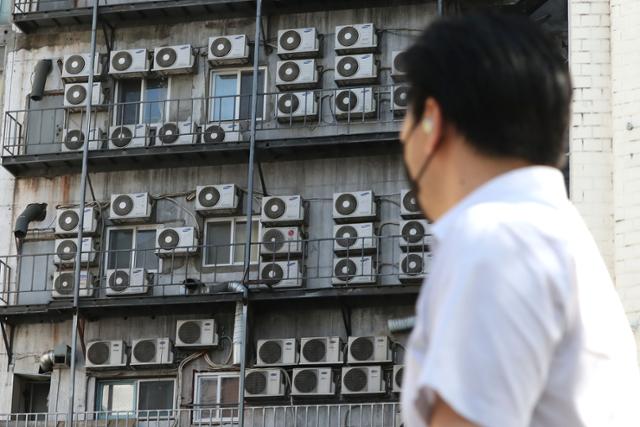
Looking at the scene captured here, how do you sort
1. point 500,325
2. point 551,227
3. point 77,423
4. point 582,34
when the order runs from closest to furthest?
point 500,325 < point 551,227 < point 582,34 < point 77,423

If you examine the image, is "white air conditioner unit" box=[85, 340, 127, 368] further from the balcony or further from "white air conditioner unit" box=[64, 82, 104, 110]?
"white air conditioner unit" box=[64, 82, 104, 110]

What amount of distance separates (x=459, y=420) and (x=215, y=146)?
A: 82.6 feet

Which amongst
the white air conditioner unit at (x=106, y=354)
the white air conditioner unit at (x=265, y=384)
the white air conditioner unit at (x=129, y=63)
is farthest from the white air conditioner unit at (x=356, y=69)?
the white air conditioner unit at (x=106, y=354)

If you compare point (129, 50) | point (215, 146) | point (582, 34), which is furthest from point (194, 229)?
point (582, 34)

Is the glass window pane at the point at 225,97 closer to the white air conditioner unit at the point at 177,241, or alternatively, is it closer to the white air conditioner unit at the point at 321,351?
the white air conditioner unit at the point at 177,241

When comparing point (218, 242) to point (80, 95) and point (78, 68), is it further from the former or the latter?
point (78, 68)

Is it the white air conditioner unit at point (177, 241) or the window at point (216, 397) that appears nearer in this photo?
the window at point (216, 397)

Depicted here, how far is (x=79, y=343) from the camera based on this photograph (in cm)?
2759

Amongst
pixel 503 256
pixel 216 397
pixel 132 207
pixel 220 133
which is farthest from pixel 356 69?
pixel 503 256

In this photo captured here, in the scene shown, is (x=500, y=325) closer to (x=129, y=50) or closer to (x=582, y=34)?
(x=582, y=34)

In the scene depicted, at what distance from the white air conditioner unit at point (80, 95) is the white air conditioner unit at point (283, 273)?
4.15 metres

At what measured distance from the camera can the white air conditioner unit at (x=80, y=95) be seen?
93.0 ft

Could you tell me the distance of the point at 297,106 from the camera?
89.9ft

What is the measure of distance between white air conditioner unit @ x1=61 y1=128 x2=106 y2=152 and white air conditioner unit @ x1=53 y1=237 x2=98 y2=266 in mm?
1524
